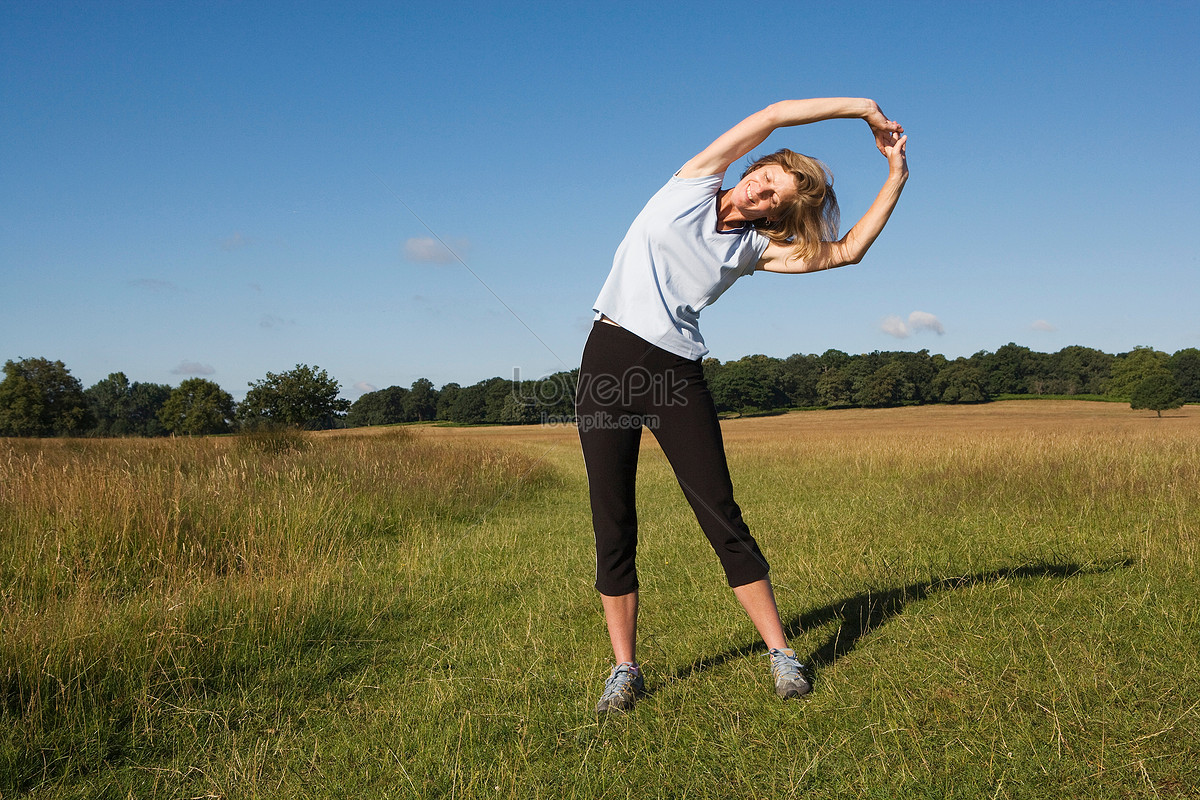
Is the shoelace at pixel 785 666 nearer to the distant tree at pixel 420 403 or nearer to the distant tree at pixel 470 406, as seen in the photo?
the distant tree at pixel 470 406

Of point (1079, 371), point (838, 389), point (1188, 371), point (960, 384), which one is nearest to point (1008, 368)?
point (1079, 371)

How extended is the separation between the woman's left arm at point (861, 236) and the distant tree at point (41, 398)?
2187 inches

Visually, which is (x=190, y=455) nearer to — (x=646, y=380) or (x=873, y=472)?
(x=646, y=380)

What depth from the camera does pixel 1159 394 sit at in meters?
42.3

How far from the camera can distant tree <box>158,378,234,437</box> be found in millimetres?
53347

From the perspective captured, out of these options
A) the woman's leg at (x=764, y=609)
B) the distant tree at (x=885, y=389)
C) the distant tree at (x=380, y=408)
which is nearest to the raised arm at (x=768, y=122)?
the woman's leg at (x=764, y=609)

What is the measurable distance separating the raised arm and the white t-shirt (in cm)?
5

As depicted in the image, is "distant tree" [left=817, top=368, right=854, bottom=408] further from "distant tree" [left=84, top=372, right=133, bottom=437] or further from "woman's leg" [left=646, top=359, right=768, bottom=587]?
"distant tree" [left=84, top=372, right=133, bottom=437]

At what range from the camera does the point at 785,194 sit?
94.8 inches

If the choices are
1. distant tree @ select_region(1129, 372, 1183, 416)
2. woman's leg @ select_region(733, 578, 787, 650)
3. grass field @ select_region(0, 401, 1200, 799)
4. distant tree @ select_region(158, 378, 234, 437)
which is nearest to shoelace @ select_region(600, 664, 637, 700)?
grass field @ select_region(0, 401, 1200, 799)

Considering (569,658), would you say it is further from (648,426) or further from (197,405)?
(197,405)

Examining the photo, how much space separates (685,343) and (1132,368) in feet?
246

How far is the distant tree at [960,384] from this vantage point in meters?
58.0

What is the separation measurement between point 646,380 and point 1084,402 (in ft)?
209
